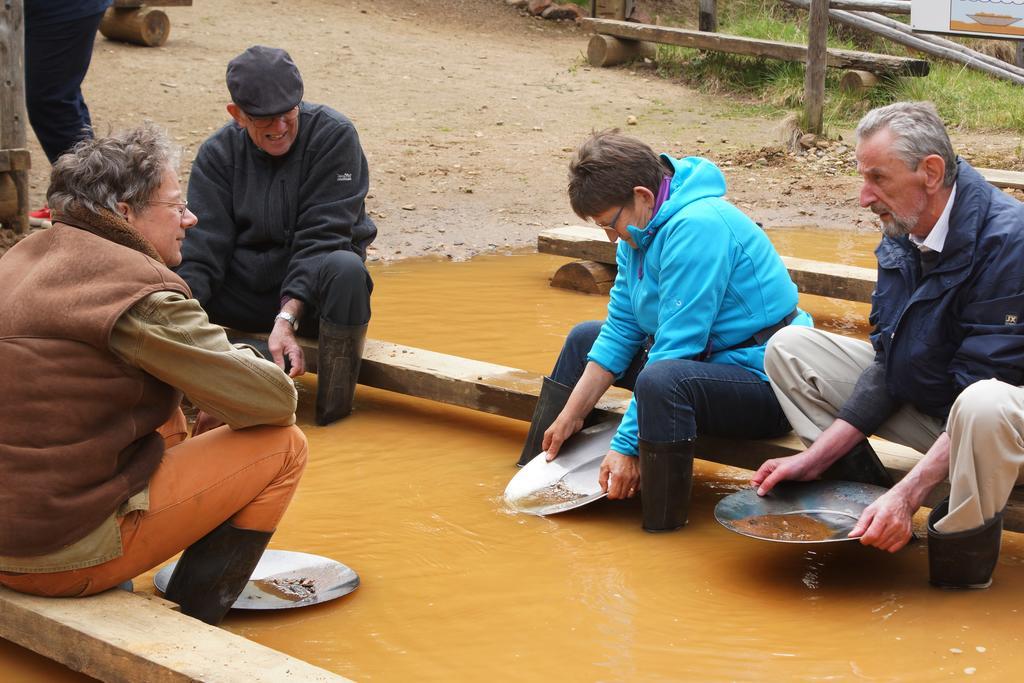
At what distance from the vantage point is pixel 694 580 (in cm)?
357

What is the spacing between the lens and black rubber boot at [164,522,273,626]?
122 inches

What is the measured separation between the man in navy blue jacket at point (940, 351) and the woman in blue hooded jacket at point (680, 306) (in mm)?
292

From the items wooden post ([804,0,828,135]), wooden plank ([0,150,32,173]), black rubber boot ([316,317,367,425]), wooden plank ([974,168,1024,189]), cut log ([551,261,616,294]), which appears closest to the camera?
black rubber boot ([316,317,367,425])

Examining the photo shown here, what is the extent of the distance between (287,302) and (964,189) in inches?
97.6

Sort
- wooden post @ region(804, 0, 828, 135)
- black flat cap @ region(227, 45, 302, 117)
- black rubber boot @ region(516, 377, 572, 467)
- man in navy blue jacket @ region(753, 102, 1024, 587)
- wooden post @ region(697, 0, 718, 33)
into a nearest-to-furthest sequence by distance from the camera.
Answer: man in navy blue jacket @ region(753, 102, 1024, 587)
black rubber boot @ region(516, 377, 572, 467)
black flat cap @ region(227, 45, 302, 117)
wooden post @ region(804, 0, 828, 135)
wooden post @ region(697, 0, 718, 33)

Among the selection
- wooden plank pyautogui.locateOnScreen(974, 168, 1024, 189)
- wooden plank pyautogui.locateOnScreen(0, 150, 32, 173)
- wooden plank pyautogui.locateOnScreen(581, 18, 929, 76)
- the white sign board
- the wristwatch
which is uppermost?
the white sign board

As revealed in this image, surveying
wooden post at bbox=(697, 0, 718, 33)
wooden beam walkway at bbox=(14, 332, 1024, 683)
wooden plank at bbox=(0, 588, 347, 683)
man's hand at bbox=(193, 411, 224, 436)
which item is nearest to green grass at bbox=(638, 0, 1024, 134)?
wooden post at bbox=(697, 0, 718, 33)

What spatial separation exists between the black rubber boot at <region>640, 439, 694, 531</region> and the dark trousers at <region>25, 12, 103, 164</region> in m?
4.02

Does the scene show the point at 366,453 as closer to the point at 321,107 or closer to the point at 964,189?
the point at 321,107

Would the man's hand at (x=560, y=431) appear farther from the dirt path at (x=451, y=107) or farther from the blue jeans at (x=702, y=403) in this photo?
the dirt path at (x=451, y=107)

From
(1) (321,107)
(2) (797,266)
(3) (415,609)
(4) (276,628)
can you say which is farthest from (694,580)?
(2) (797,266)

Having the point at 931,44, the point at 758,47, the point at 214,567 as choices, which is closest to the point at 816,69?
the point at 758,47

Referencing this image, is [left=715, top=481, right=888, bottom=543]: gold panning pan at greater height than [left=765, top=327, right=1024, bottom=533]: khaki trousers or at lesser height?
lesser

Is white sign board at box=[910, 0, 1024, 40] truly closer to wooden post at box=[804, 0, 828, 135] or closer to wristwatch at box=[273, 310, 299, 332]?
wooden post at box=[804, 0, 828, 135]
